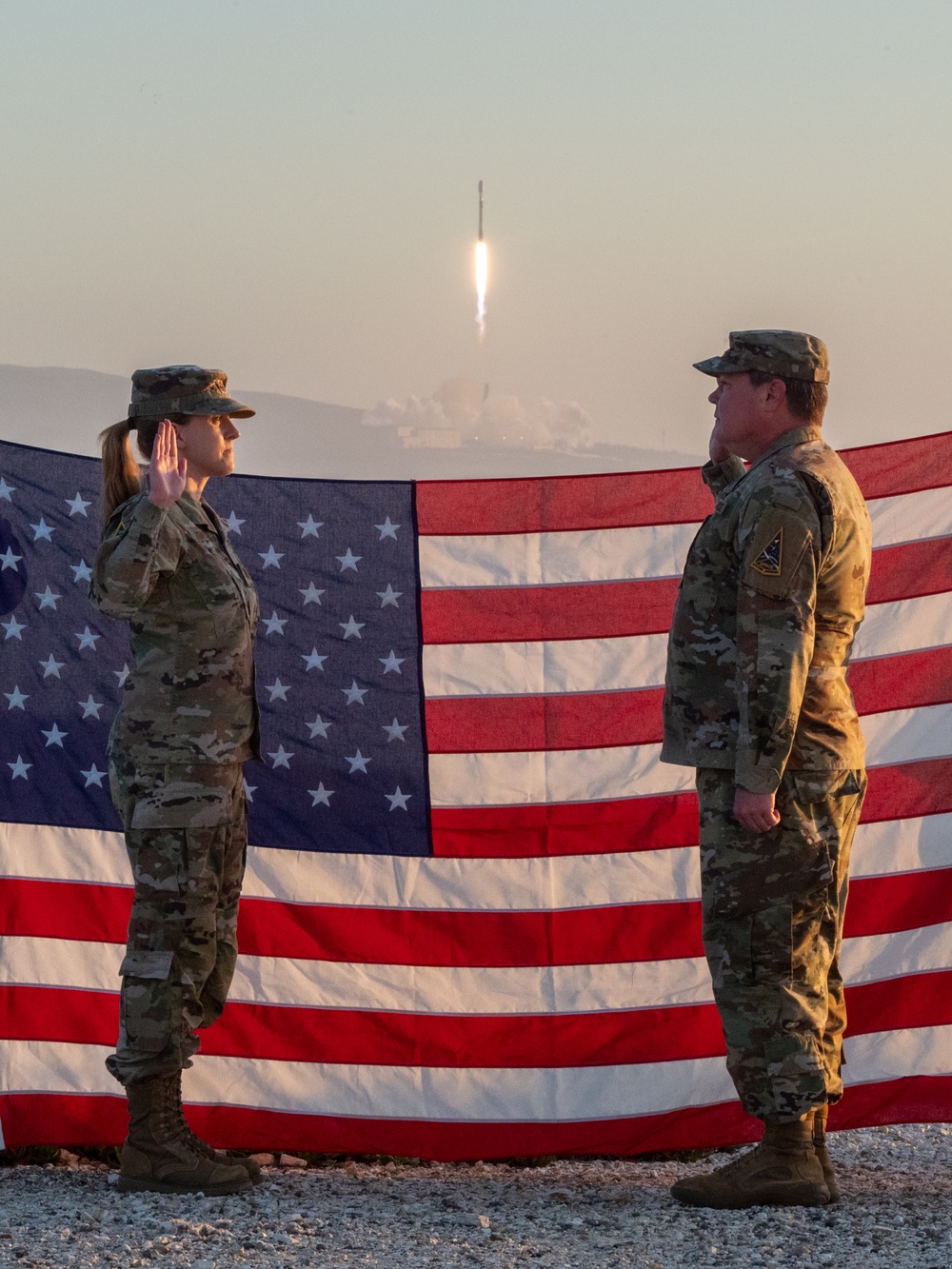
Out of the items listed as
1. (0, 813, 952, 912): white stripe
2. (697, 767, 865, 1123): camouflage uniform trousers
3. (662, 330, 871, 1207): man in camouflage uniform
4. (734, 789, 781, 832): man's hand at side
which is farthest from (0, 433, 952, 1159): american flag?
(734, 789, 781, 832): man's hand at side

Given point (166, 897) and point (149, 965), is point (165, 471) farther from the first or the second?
point (149, 965)

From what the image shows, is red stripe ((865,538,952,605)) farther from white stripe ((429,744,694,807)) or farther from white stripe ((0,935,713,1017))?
white stripe ((0,935,713,1017))

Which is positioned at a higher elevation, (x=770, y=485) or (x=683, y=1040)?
(x=770, y=485)

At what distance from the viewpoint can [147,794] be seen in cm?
448

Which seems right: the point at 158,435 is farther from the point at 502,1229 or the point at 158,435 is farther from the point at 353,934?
the point at 502,1229

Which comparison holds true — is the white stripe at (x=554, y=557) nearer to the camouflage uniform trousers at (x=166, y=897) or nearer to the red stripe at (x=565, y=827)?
the red stripe at (x=565, y=827)

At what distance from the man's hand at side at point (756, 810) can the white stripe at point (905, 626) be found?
4.47 feet

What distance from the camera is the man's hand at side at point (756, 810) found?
165 inches

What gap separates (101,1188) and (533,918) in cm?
172

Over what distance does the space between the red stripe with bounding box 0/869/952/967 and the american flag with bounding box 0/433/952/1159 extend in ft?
0.03

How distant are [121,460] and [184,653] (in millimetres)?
663

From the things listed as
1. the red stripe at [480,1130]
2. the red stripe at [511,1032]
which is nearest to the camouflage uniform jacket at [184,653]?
the red stripe at [511,1032]

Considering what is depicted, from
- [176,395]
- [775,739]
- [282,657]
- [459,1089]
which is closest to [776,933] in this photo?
[775,739]

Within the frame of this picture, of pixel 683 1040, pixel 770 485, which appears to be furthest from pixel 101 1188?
pixel 770 485
